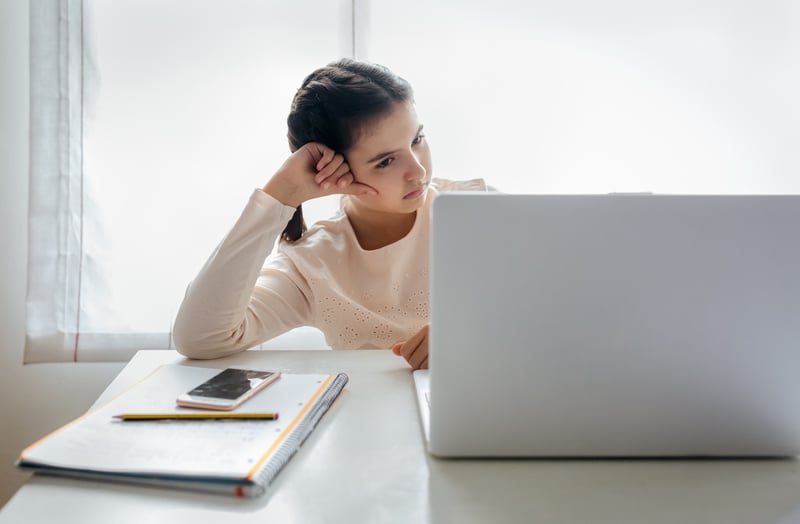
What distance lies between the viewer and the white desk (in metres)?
0.42

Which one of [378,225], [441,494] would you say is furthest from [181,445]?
[378,225]

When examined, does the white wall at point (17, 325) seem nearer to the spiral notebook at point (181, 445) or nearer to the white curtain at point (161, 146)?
the white curtain at point (161, 146)

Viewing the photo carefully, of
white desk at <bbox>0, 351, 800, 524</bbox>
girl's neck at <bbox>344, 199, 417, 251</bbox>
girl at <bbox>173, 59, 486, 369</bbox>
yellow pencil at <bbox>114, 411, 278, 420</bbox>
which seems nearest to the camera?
white desk at <bbox>0, 351, 800, 524</bbox>

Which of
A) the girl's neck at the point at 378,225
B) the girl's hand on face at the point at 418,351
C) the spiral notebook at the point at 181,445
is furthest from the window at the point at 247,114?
the spiral notebook at the point at 181,445

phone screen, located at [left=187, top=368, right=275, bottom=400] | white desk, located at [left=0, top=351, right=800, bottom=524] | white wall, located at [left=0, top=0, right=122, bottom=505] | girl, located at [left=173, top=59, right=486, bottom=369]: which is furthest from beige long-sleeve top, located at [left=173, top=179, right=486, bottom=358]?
white wall, located at [left=0, top=0, right=122, bottom=505]

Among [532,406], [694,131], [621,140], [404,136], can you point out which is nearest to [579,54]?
[621,140]

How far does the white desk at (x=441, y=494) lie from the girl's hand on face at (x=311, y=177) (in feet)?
1.77

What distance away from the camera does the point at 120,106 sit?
161 centimetres

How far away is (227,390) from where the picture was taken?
64cm

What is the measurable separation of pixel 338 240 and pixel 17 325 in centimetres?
104

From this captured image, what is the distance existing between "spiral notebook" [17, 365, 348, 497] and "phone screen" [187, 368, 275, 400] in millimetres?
21

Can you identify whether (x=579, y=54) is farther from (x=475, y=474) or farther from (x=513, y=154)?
(x=475, y=474)

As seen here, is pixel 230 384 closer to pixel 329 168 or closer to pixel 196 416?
pixel 196 416

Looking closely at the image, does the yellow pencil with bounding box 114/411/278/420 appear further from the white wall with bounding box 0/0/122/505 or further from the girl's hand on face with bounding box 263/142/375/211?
the white wall with bounding box 0/0/122/505
